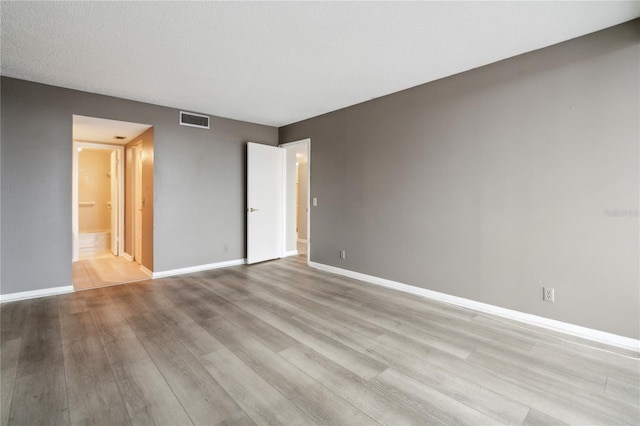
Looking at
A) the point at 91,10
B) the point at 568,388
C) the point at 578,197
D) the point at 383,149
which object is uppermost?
the point at 91,10

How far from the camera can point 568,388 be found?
6.16 ft

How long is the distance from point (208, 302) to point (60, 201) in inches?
90.6

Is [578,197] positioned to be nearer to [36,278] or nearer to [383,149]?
[383,149]

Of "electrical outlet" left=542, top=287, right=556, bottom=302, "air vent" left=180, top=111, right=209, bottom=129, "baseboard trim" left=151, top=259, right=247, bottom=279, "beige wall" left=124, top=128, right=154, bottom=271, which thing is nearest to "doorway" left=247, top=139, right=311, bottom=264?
"baseboard trim" left=151, top=259, right=247, bottom=279

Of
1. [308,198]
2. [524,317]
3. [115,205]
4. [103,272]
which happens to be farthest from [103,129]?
[524,317]

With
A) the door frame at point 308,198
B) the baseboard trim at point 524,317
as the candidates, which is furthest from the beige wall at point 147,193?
the baseboard trim at point 524,317

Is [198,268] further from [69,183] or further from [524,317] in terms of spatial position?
[524,317]

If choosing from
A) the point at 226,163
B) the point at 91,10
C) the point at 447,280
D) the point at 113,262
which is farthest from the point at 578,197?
the point at 113,262

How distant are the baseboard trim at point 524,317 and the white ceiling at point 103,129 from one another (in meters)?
4.17

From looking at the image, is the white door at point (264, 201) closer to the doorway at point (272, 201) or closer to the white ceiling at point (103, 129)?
the doorway at point (272, 201)

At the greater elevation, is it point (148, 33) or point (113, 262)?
point (148, 33)

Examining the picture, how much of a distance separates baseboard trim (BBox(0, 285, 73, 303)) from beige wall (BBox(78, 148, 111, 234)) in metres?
4.08

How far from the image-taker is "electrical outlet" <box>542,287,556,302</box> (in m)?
2.70

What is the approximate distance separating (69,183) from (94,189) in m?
4.36
